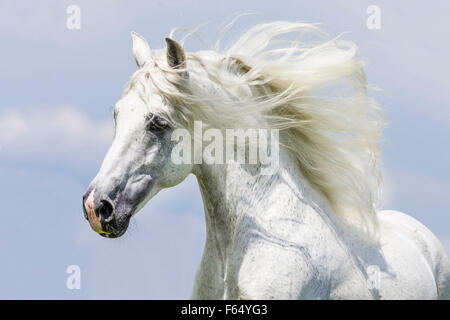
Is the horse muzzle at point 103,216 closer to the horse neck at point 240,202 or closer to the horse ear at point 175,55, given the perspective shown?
the horse neck at point 240,202

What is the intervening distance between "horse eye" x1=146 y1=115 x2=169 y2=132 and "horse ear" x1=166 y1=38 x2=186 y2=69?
0.38 meters

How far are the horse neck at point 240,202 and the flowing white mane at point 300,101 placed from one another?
324 mm

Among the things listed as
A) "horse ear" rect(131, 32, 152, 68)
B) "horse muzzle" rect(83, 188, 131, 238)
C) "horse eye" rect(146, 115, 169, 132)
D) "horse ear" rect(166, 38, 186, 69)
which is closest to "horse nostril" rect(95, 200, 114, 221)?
"horse muzzle" rect(83, 188, 131, 238)

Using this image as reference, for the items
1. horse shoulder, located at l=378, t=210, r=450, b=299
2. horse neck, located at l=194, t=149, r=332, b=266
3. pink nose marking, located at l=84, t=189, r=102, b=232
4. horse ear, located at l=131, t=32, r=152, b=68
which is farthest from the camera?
horse shoulder, located at l=378, t=210, r=450, b=299

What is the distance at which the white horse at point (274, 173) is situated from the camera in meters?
5.05

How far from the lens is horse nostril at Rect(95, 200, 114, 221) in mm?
4895

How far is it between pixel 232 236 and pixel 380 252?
47.5 inches

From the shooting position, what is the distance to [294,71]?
5.84 meters

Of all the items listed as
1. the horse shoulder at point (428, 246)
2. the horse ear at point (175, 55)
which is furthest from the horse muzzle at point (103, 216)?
the horse shoulder at point (428, 246)

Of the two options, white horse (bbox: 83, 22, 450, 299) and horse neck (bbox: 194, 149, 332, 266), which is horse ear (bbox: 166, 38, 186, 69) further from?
horse neck (bbox: 194, 149, 332, 266)

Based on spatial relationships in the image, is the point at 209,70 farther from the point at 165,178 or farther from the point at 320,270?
the point at 320,270

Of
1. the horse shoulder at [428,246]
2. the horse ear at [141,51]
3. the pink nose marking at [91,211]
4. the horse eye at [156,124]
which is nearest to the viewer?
the pink nose marking at [91,211]

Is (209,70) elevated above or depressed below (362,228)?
above
